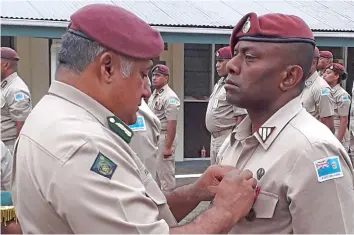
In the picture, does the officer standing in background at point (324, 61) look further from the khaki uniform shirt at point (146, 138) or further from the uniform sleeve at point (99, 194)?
the uniform sleeve at point (99, 194)

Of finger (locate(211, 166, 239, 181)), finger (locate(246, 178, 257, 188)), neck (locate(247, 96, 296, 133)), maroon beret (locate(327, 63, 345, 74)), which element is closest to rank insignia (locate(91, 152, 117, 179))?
finger (locate(246, 178, 257, 188))

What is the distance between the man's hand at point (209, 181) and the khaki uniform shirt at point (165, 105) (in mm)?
4746

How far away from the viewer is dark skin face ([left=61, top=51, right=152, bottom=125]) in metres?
1.40

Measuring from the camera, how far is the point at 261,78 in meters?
1.81

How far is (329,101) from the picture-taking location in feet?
19.3

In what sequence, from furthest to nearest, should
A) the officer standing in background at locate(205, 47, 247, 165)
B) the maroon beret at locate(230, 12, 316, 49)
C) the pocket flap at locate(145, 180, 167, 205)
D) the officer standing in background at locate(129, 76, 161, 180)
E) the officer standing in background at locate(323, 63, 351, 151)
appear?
1. the officer standing in background at locate(323, 63, 351, 151)
2. the officer standing in background at locate(205, 47, 247, 165)
3. the officer standing in background at locate(129, 76, 161, 180)
4. the maroon beret at locate(230, 12, 316, 49)
5. the pocket flap at locate(145, 180, 167, 205)

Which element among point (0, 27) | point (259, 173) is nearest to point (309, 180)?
point (259, 173)

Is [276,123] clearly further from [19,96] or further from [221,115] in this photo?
[19,96]

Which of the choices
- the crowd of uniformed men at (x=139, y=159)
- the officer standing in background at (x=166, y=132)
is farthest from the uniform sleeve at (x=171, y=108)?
the crowd of uniformed men at (x=139, y=159)

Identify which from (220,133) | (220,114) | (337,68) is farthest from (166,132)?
(337,68)

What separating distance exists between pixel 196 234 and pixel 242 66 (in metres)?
0.70

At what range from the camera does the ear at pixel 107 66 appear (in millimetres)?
1392

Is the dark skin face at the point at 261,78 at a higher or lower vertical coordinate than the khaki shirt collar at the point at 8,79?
higher

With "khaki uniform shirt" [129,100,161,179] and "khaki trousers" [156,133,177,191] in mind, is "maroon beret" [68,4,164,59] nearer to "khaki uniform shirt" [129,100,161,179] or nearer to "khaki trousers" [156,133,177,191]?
"khaki uniform shirt" [129,100,161,179]
